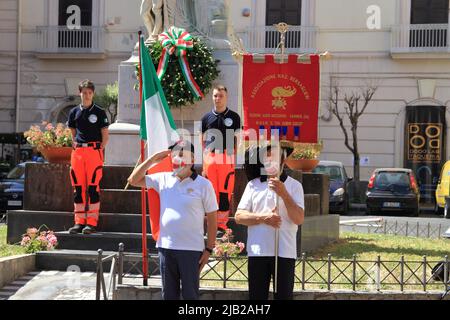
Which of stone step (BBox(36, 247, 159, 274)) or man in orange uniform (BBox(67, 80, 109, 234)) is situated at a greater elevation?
man in orange uniform (BBox(67, 80, 109, 234))

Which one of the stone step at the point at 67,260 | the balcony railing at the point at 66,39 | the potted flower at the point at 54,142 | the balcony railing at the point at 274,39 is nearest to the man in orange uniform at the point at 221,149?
the stone step at the point at 67,260

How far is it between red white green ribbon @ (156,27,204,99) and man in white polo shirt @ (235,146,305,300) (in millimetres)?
4841

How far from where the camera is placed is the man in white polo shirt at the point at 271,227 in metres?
6.28

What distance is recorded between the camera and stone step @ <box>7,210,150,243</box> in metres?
10.0

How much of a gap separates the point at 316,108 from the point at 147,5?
9.91 feet

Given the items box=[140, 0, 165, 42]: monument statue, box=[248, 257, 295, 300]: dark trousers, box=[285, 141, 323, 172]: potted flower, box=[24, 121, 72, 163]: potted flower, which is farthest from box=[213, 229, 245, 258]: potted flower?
box=[140, 0, 165, 42]: monument statue

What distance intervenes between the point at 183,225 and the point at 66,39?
25188 millimetres

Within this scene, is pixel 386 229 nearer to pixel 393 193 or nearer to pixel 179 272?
pixel 393 193

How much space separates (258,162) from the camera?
646cm

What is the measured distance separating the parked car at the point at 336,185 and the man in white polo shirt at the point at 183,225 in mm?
17498

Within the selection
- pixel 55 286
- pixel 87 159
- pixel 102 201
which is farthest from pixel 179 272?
pixel 102 201

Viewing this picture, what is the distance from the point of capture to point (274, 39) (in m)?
29.4

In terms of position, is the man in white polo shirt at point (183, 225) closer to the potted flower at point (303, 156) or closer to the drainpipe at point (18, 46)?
the potted flower at point (303, 156)

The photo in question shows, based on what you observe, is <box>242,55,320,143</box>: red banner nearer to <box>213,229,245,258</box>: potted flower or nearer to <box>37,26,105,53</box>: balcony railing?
<box>213,229,245,258</box>: potted flower
